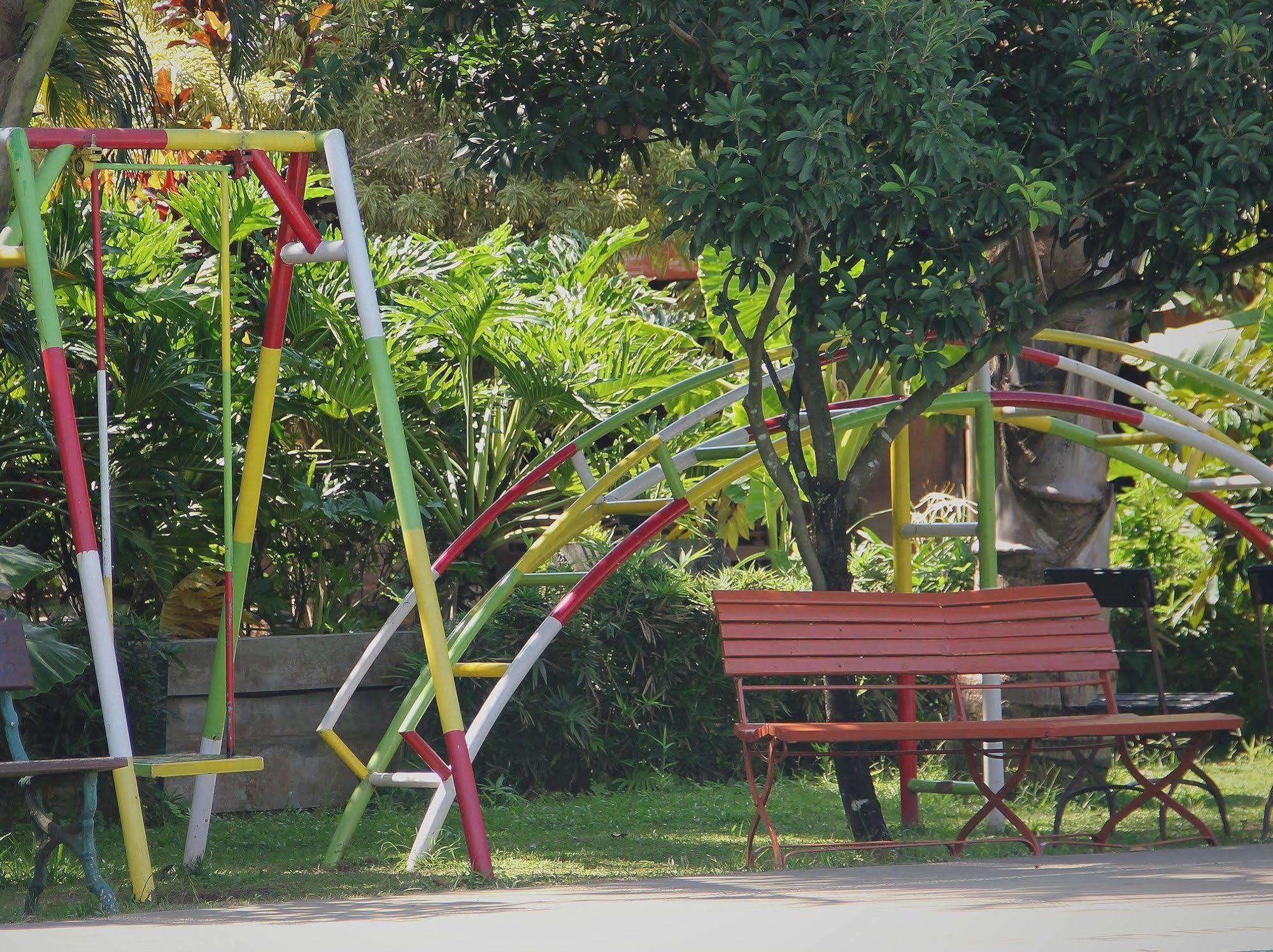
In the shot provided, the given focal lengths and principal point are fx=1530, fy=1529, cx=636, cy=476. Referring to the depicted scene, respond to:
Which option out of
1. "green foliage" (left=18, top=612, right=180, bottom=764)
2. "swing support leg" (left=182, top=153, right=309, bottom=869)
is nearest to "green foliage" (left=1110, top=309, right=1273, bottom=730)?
"swing support leg" (left=182, top=153, right=309, bottom=869)

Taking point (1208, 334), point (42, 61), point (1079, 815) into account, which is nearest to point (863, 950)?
point (1079, 815)

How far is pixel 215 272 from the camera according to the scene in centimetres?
1041

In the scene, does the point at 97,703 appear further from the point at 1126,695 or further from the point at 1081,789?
the point at 1126,695

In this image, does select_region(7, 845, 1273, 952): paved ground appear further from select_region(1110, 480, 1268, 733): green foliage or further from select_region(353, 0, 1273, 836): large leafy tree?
select_region(1110, 480, 1268, 733): green foliage

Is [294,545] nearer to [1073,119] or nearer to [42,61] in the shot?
[42,61]

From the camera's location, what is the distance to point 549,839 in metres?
7.87

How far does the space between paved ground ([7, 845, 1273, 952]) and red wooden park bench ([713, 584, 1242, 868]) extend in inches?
19.4

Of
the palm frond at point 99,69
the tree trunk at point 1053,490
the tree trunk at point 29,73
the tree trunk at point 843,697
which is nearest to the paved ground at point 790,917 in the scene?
the tree trunk at point 843,697

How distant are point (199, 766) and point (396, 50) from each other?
3597 mm

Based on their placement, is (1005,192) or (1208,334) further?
(1208,334)

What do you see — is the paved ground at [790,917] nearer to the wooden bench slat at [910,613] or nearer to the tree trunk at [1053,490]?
the wooden bench slat at [910,613]

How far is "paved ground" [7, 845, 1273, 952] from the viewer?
4.15 meters

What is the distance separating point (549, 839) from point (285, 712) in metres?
2.21

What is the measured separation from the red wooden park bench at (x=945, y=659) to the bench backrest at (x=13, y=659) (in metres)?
2.68
